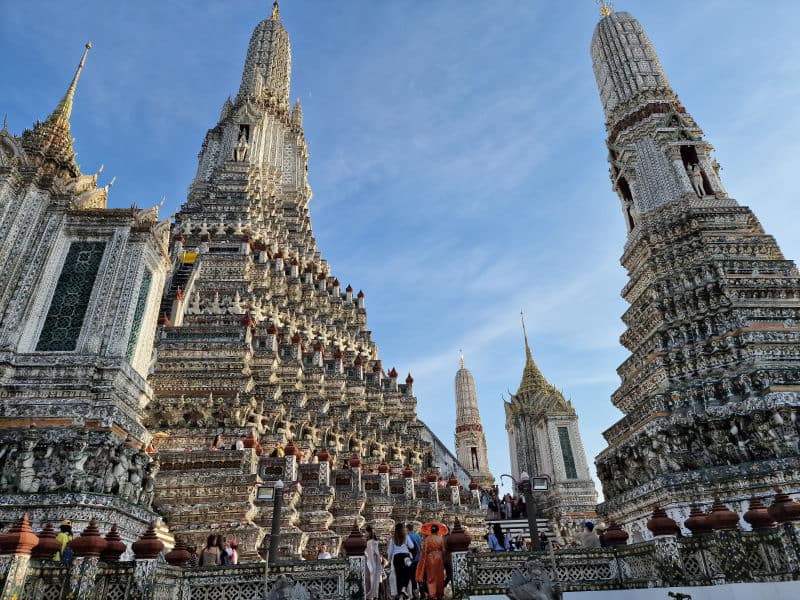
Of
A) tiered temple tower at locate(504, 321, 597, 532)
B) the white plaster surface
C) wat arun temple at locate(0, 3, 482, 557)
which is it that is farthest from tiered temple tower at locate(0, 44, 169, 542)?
tiered temple tower at locate(504, 321, 597, 532)

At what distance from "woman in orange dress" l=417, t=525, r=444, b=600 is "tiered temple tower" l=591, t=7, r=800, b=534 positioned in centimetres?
619

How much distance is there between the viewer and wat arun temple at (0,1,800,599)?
988 centimetres

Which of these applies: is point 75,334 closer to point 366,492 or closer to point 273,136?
point 366,492

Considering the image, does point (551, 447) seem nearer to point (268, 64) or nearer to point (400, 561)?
point (400, 561)

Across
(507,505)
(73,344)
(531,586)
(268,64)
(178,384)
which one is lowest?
(531,586)

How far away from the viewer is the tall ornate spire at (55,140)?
1423 cm

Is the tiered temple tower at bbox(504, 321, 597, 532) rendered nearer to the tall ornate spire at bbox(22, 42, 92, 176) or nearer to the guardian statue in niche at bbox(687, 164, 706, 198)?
the guardian statue in niche at bbox(687, 164, 706, 198)

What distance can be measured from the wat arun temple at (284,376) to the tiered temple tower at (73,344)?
1.5 inches

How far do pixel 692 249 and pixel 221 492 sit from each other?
1362 centimetres

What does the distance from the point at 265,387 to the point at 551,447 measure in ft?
68.5

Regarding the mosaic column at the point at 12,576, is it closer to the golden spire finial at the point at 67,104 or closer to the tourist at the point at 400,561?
the tourist at the point at 400,561

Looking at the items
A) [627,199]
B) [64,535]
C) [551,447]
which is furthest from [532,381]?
[64,535]

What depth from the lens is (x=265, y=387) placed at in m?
17.5

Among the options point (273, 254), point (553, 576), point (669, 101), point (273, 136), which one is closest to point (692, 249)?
point (669, 101)
